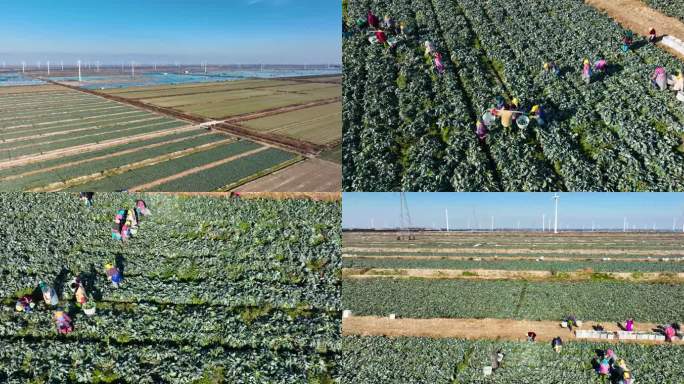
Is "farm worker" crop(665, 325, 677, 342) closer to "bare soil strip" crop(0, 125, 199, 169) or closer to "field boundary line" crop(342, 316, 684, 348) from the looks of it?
"field boundary line" crop(342, 316, 684, 348)

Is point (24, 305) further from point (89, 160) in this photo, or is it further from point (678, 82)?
point (678, 82)

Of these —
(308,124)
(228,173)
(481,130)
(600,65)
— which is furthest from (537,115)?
(308,124)

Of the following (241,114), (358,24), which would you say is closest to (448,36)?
(358,24)

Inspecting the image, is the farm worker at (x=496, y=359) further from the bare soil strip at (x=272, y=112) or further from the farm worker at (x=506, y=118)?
the bare soil strip at (x=272, y=112)

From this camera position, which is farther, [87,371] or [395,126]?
[395,126]

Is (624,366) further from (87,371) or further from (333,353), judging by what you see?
(87,371)

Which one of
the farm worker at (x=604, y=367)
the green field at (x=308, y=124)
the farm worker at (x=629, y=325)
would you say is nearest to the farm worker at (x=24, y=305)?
the green field at (x=308, y=124)
